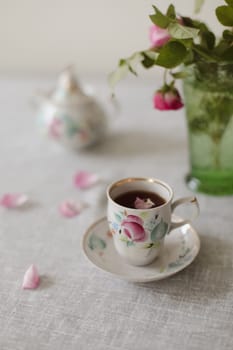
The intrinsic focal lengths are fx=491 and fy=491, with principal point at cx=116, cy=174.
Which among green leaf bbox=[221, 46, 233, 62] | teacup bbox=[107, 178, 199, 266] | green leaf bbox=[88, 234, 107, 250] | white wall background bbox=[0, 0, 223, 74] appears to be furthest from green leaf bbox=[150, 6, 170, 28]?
white wall background bbox=[0, 0, 223, 74]

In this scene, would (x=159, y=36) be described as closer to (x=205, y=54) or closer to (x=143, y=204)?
(x=205, y=54)

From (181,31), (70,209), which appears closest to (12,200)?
(70,209)

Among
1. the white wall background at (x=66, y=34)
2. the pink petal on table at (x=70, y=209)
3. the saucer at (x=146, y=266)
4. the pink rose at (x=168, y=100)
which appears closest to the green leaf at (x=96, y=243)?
the saucer at (x=146, y=266)

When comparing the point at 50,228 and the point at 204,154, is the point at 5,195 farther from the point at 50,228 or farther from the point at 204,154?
the point at 204,154

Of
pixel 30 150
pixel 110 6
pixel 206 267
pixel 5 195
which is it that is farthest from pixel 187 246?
pixel 110 6

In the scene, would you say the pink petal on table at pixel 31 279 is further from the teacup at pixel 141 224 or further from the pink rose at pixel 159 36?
the pink rose at pixel 159 36

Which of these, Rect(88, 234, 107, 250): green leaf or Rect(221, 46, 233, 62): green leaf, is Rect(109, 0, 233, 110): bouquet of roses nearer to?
Rect(221, 46, 233, 62): green leaf
